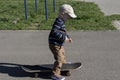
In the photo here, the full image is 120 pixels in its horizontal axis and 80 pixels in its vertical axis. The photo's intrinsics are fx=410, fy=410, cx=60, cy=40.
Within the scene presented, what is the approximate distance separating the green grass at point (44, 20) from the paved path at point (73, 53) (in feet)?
1.63

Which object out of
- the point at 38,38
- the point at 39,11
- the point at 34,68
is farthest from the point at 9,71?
the point at 39,11

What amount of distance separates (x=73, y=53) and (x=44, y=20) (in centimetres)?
336

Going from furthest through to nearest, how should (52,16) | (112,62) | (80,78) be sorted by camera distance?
(52,16)
(112,62)
(80,78)

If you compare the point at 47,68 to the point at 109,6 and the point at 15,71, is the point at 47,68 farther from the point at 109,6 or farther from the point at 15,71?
the point at 109,6

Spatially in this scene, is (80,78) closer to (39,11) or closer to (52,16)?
(52,16)

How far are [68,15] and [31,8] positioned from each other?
733cm

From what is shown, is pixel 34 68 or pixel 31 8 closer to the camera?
pixel 34 68

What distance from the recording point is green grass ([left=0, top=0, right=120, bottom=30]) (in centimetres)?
1074

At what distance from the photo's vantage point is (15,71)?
7.32 metres

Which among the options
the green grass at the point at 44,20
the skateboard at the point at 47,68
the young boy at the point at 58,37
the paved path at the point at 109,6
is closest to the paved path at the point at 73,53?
the skateboard at the point at 47,68

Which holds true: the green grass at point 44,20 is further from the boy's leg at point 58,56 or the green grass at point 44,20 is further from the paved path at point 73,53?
the boy's leg at point 58,56

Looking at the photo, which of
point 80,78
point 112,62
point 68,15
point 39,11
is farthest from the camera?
point 39,11

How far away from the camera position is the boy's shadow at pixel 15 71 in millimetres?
7090

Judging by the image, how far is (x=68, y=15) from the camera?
6488 mm
